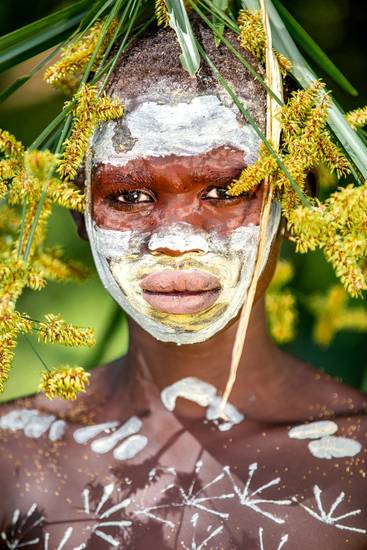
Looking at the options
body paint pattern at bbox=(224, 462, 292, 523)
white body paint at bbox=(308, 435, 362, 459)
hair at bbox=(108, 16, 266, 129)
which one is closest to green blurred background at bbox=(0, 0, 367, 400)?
white body paint at bbox=(308, 435, 362, 459)

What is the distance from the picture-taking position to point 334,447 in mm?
1813

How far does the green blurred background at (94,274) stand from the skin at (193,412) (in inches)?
26.7

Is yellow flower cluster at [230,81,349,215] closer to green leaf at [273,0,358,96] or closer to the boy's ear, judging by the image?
green leaf at [273,0,358,96]

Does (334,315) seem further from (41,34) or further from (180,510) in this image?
(41,34)

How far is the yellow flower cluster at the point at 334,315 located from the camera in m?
2.63

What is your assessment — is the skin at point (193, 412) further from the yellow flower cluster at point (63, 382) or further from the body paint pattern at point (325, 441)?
the yellow flower cluster at point (63, 382)

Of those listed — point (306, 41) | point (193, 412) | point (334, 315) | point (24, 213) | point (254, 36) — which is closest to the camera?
point (24, 213)

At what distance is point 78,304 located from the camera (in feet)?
9.20

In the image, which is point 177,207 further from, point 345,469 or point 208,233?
point 345,469

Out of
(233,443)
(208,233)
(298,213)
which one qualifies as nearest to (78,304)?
(233,443)

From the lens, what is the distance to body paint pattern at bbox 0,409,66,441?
6.46 feet

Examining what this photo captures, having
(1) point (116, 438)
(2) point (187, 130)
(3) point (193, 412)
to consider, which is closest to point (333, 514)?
(3) point (193, 412)

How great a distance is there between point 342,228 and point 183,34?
17.2 inches

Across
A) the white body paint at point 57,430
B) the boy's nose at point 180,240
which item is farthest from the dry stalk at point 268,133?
the white body paint at point 57,430
